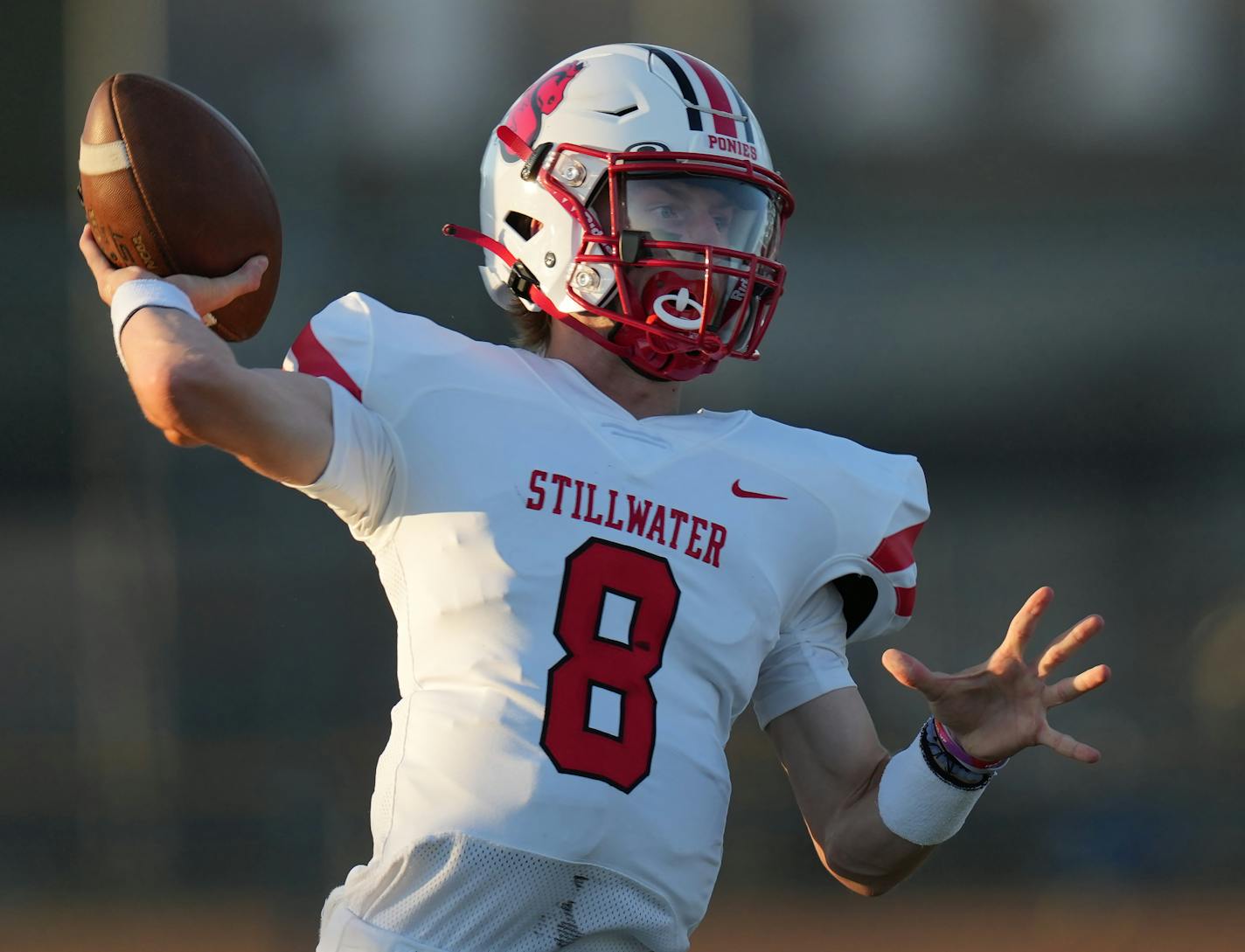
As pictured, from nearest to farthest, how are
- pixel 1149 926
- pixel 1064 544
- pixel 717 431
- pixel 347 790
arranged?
pixel 717 431 < pixel 1149 926 < pixel 347 790 < pixel 1064 544

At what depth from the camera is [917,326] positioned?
5582 mm

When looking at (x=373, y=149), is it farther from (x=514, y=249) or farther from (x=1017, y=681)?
(x=1017, y=681)

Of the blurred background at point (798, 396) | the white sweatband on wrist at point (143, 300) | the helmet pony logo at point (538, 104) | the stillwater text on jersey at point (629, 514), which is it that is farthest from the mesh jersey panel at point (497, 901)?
the blurred background at point (798, 396)

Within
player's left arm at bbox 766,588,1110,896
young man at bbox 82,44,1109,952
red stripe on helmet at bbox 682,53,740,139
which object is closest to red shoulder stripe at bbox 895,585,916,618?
young man at bbox 82,44,1109,952

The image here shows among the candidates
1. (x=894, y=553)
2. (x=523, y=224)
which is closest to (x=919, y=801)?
(x=894, y=553)

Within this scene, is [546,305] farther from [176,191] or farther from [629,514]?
[176,191]

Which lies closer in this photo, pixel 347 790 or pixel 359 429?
pixel 359 429

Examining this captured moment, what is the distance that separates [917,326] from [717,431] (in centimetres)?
378

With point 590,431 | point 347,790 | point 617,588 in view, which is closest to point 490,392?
point 590,431

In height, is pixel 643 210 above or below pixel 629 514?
above

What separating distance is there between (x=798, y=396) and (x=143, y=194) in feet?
12.6

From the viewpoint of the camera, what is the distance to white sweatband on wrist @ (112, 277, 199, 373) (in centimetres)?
160

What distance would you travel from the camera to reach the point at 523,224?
6.86 ft

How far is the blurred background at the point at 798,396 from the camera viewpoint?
16.9 feet
